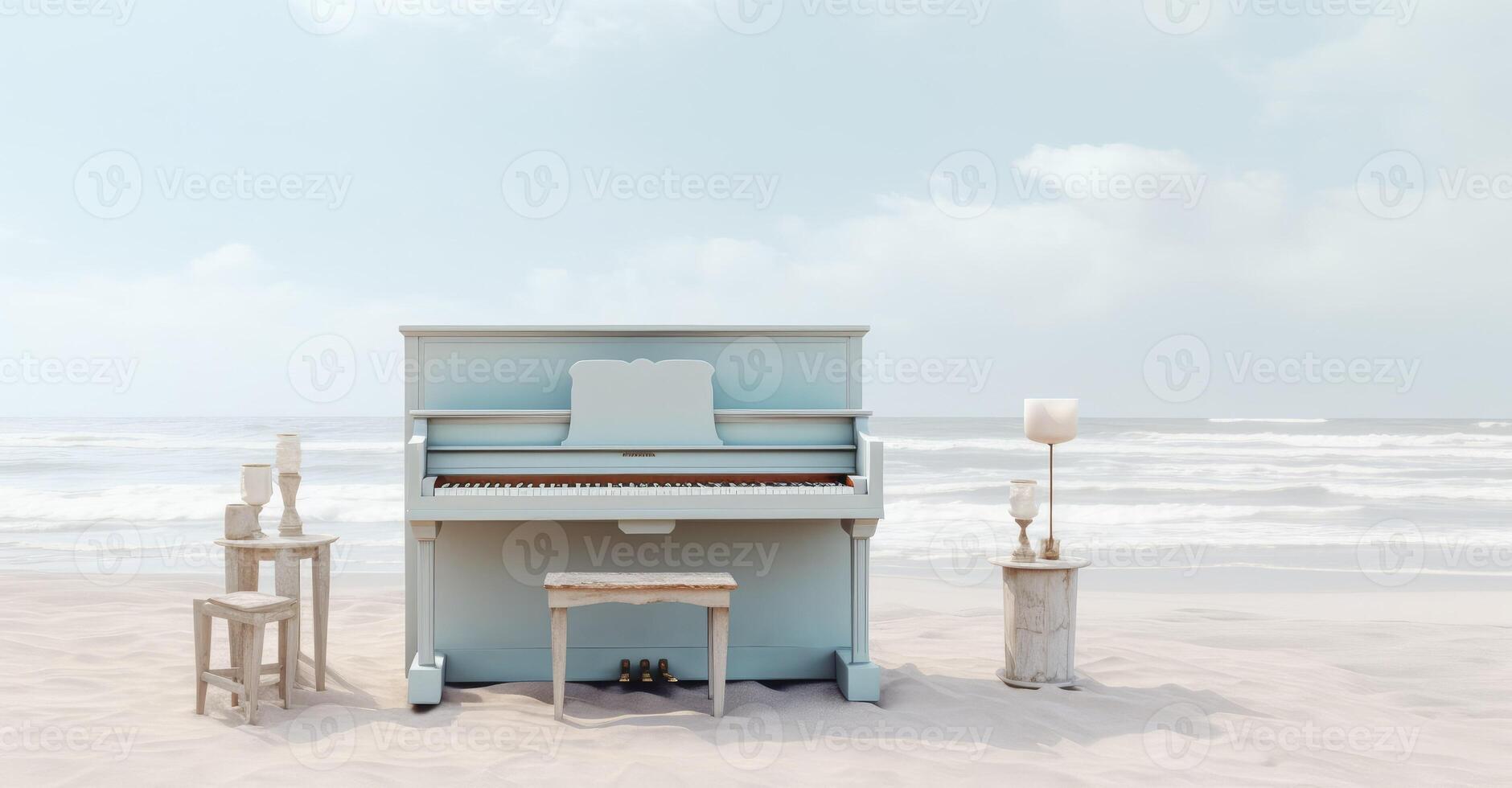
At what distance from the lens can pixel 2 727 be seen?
3525 millimetres

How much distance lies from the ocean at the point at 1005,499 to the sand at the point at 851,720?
2.54 m

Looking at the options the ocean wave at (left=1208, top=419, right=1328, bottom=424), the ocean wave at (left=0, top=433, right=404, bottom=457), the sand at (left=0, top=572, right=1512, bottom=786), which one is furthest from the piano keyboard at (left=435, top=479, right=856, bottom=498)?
the ocean wave at (left=1208, top=419, right=1328, bottom=424)

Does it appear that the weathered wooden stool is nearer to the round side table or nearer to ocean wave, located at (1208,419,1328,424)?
the round side table

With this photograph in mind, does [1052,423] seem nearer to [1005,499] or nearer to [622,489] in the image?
[622,489]

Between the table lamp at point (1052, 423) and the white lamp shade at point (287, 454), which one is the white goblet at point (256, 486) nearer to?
the white lamp shade at point (287, 454)

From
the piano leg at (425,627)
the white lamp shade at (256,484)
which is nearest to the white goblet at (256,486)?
the white lamp shade at (256,484)

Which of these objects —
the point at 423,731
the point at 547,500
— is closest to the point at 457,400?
the point at 547,500

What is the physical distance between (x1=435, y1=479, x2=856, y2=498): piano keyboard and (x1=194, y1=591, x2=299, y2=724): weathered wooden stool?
30.4 inches

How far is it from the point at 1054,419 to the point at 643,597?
2059 mm

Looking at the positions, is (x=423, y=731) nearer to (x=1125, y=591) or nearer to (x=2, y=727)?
(x=2, y=727)

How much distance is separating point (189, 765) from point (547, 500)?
1.46 m

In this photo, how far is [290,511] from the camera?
439cm

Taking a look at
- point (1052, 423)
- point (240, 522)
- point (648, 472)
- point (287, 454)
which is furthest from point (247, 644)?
point (1052, 423)

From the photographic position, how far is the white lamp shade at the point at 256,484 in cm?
431
